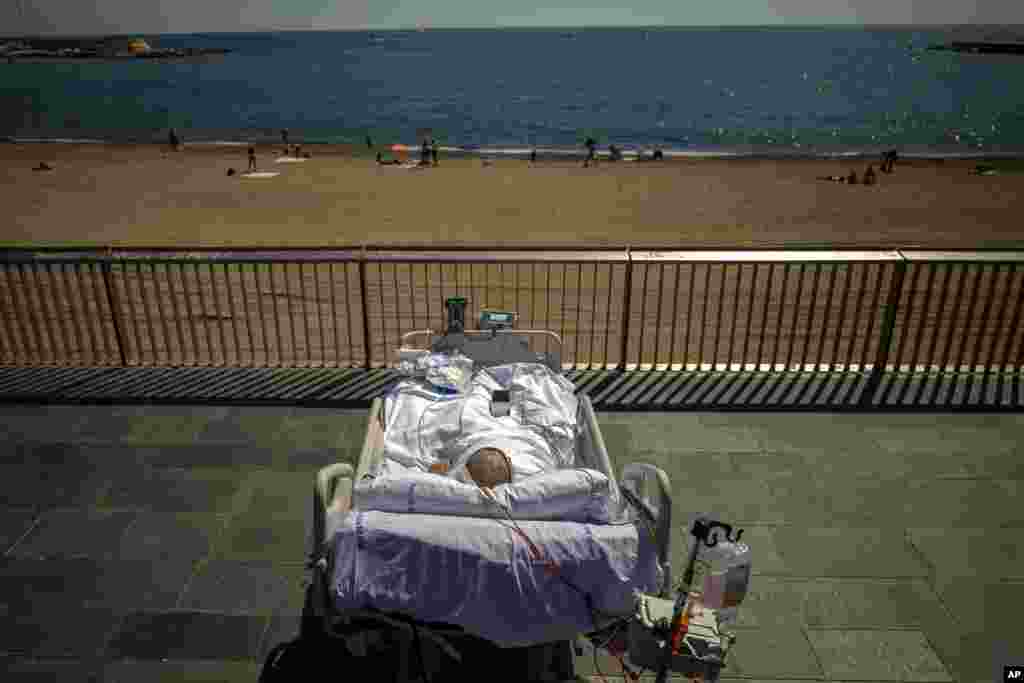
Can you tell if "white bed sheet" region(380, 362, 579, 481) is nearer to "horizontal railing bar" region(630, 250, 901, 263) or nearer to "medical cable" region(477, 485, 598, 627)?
"medical cable" region(477, 485, 598, 627)

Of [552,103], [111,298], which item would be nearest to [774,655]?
[111,298]

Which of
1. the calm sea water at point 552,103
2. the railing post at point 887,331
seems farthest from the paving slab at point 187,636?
the calm sea water at point 552,103

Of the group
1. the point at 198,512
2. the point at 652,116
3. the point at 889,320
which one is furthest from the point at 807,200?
the point at 652,116

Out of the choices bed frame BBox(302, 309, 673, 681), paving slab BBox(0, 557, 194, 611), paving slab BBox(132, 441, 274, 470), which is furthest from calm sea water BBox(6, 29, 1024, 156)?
paving slab BBox(0, 557, 194, 611)

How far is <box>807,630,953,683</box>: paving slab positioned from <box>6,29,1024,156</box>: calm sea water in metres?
35.5

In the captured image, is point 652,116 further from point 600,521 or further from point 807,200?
point 600,521

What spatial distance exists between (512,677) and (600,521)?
41.0 inches

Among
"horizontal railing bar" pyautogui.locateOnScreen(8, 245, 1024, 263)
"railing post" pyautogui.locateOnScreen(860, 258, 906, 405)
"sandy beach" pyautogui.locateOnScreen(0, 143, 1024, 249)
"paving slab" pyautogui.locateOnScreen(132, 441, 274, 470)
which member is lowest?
"sandy beach" pyautogui.locateOnScreen(0, 143, 1024, 249)

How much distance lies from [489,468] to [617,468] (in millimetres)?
1870

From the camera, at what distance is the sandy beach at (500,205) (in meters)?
17.5

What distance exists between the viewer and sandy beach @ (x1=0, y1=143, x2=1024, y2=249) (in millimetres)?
17469

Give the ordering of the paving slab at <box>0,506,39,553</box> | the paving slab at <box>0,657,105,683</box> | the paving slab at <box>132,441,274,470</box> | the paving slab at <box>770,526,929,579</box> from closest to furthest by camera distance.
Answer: the paving slab at <box>0,657,105,683</box> → the paving slab at <box>770,526,929,579</box> → the paving slab at <box>0,506,39,553</box> → the paving slab at <box>132,441,274,470</box>

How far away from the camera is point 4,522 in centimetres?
487

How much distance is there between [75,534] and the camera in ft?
15.6
